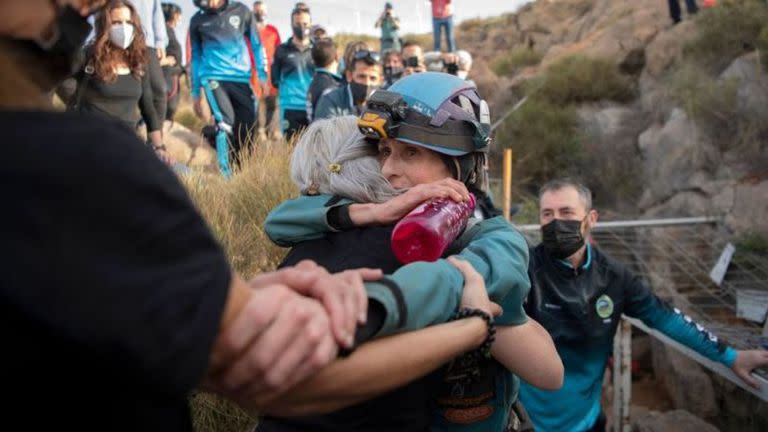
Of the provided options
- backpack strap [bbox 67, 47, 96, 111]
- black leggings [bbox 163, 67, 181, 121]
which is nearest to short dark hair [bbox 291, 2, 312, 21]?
black leggings [bbox 163, 67, 181, 121]

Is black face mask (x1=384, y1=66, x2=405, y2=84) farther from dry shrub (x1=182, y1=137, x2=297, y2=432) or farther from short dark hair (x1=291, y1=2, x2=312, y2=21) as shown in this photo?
dry shrub (x1=182, y1=137, x2=297, y2=432)

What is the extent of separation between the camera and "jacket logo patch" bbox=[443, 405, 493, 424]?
189 centimetres

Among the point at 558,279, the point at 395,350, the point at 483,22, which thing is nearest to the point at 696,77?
the point at 558,279

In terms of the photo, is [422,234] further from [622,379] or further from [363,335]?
[622,379]

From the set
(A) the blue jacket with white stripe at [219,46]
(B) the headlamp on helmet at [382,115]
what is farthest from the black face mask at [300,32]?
(B) the headlamp on helmet at [382,115]

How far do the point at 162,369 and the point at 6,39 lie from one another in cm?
54

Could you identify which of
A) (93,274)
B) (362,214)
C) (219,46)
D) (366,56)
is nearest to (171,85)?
(219,46)

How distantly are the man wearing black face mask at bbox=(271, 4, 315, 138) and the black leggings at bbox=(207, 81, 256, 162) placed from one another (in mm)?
728

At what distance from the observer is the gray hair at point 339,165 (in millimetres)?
2072

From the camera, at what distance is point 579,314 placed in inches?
152

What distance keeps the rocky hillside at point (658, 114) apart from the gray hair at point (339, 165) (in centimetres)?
678

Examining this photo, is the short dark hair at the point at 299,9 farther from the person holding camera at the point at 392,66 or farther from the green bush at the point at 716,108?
the green bush at the point at 716,108

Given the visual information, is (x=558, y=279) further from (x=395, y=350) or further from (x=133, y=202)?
(x=133, y=202)

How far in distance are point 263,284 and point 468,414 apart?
983 mm
